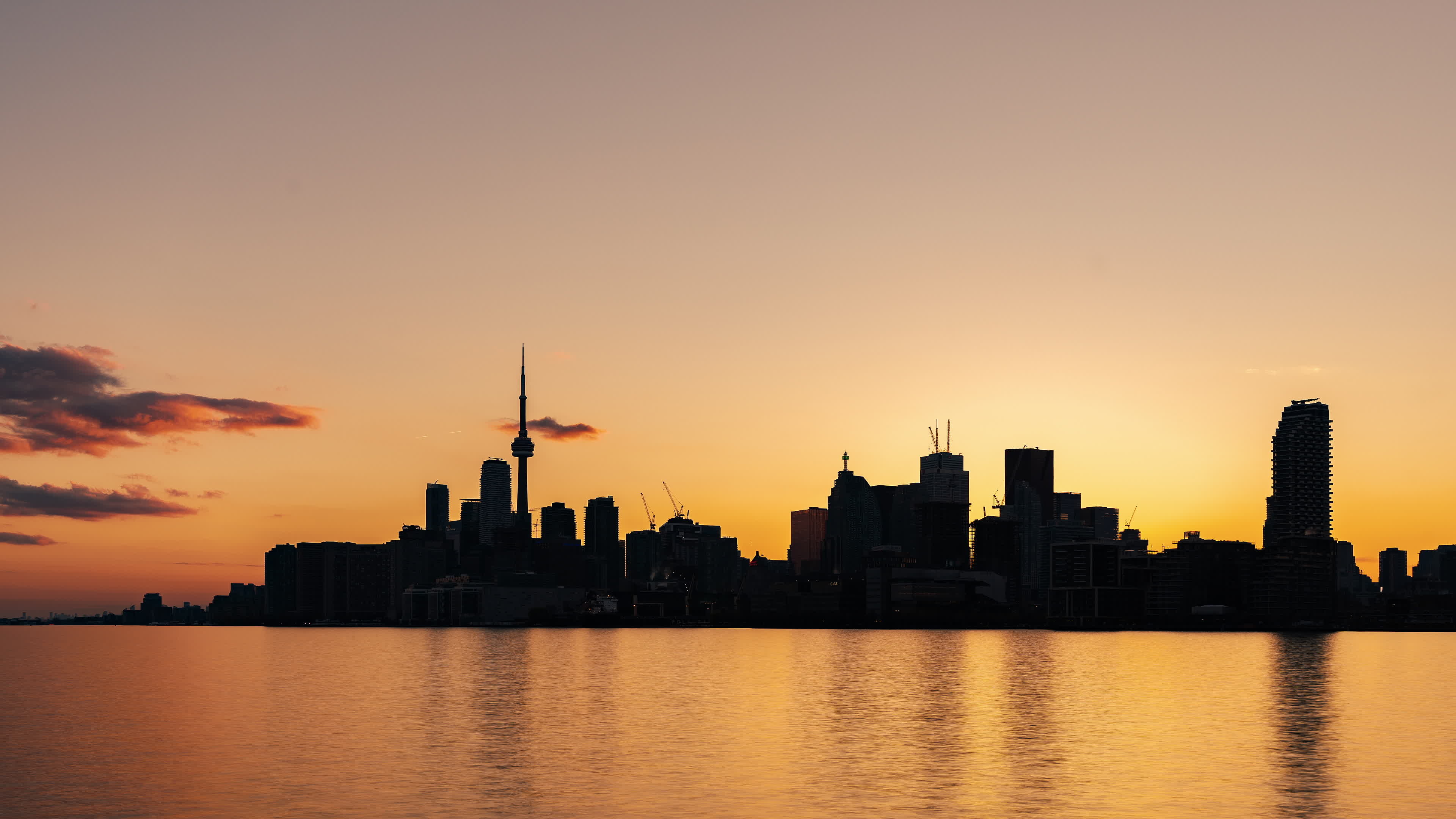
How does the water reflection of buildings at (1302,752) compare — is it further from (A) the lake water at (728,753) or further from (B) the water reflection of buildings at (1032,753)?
(B) the water reflection of buildings at (1032,753)

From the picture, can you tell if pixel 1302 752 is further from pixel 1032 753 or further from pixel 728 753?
pixel 728 753

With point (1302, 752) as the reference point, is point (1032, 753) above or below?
above

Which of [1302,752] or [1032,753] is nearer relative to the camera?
[1032,753]

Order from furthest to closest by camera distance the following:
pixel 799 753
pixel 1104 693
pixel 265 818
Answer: pixel 1104 693 < pixel 799 753 < pixel 265 818

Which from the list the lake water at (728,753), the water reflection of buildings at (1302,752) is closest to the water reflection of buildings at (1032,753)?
the lake water at (728,753)

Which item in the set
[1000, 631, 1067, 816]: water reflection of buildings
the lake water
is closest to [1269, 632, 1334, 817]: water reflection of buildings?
the lake water

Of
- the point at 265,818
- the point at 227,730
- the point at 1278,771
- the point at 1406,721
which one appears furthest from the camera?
the point at 1406,721

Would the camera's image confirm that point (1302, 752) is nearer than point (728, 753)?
No

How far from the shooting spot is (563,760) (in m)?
90.1

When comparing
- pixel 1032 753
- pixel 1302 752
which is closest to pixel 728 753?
pixel 1032 753

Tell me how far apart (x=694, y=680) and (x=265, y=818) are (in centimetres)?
11871

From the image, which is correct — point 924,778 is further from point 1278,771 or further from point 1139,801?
point 1278,771

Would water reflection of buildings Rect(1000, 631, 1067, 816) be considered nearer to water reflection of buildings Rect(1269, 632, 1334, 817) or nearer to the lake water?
the lake water

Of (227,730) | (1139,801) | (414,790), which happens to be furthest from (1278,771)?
(227,730)
